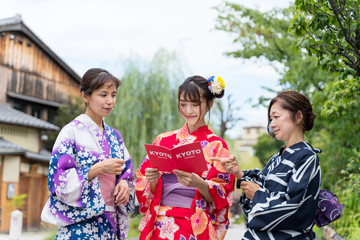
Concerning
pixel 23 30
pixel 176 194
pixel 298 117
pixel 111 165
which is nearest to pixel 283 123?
pixel 298 117

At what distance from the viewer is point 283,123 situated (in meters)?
2.69

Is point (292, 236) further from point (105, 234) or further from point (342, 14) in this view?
point (342, 14)

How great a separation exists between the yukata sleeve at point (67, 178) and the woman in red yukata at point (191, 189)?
1.44 ft

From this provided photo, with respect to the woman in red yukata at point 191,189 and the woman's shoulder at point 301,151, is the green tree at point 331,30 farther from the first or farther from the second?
the woman's shoulder at point 301,151

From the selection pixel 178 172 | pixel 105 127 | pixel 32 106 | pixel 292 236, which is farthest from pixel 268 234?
pixel 32 106

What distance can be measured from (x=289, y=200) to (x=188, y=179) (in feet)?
2.14

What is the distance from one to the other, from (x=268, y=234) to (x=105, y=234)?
3.56 feet

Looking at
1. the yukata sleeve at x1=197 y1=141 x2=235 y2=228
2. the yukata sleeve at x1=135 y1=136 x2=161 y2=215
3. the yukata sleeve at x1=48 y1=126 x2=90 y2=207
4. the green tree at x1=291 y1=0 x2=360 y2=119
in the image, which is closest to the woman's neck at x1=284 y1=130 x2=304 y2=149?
the yukata sleeve at x1=197 y1=141 x2=235 y2=228

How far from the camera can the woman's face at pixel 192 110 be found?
3.11m

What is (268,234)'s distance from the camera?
2531 mm

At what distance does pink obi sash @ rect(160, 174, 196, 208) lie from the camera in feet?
9.78

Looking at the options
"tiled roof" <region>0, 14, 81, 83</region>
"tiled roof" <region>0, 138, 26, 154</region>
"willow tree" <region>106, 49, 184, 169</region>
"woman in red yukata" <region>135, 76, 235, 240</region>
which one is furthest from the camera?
"tiled roof" <region>0, 14, 81, 83</region>

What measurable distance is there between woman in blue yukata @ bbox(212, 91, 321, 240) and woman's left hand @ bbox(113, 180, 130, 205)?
2.40ft

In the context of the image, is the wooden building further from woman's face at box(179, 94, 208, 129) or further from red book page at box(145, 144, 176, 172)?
red book page at box(145, 144, 176, 172)
